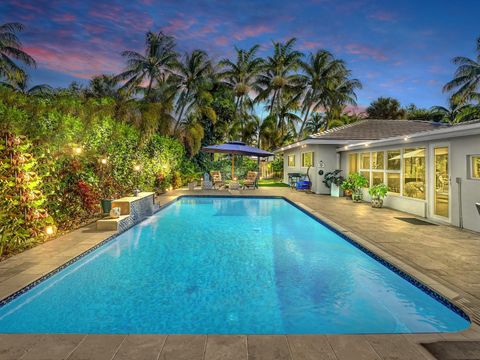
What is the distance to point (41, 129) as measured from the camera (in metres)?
6.91

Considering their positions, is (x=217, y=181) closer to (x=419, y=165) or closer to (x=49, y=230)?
(x=419, y=165)

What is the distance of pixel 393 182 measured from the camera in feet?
39.2

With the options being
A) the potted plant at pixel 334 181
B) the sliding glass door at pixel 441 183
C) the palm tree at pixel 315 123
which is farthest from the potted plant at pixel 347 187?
the palm tree at pixel 315 123

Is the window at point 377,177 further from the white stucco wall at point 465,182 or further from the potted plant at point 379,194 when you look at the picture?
the white stucco wall at point 465,182

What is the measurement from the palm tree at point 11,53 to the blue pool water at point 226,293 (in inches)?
1007

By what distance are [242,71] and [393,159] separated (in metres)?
22.9

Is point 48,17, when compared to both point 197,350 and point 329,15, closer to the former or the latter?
point 329,15

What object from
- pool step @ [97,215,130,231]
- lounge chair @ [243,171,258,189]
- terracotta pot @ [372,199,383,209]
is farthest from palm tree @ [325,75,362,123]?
pool step @ [97,215,130,231]

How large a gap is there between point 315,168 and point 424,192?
7.66 m

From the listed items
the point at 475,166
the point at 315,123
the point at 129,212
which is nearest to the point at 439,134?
the point at 475,166

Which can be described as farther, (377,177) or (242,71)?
(242,71)

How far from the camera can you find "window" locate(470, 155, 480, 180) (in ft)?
25.6

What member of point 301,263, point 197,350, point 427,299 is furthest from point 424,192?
point 197,350

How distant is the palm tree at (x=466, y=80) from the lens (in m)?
26.8
